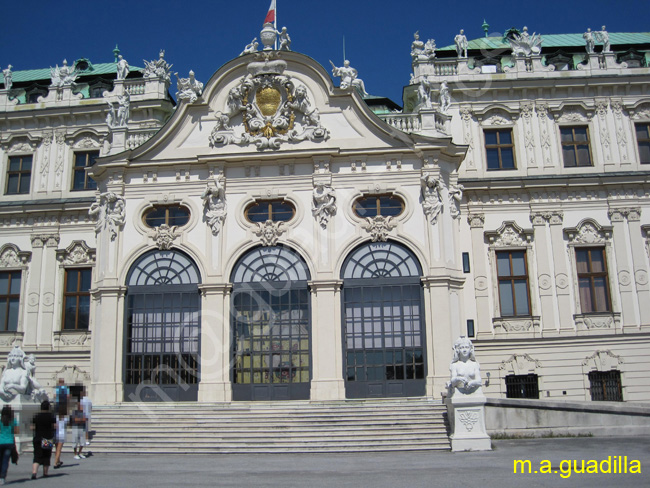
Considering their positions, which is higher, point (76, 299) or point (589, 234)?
point (589, 234)

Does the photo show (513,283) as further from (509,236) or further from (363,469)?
(363,469)

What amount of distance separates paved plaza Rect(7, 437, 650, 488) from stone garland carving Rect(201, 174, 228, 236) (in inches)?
367

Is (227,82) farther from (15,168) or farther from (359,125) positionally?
(15,168)

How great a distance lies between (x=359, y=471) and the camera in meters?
14.4

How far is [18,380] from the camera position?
19.3m

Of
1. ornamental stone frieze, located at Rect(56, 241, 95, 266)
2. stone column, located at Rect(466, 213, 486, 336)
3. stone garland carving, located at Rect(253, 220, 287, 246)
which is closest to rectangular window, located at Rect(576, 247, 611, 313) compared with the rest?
stone column, located at Rect(466, 213, 486, 336)

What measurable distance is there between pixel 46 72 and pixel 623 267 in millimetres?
29294

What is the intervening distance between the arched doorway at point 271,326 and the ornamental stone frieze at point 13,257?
37.4 ft

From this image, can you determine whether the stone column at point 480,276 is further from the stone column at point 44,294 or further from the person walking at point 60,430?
the stone column at point 44,294

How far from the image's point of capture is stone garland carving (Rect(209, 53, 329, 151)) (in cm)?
2558

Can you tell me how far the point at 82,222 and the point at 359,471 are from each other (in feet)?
67.4

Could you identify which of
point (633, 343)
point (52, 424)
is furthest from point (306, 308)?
point (633, 343)

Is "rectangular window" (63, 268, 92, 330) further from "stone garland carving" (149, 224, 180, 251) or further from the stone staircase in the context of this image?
the stone staircase

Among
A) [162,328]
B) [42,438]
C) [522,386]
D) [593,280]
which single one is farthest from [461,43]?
[42,438]
